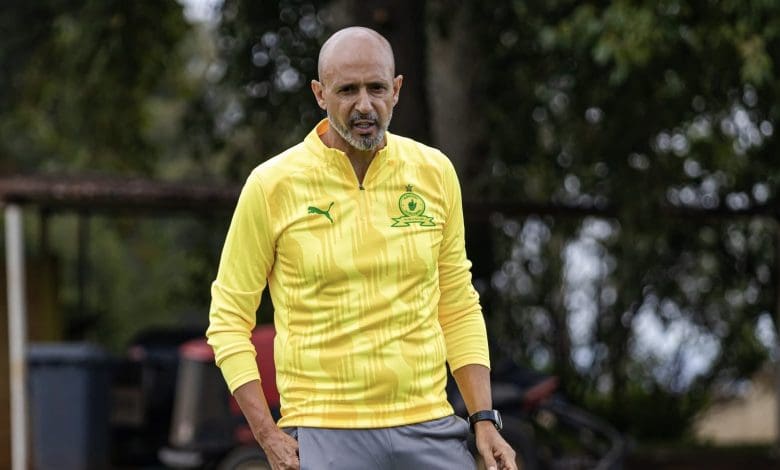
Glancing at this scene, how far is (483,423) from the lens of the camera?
3730mm

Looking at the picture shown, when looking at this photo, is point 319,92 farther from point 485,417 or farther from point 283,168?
point 485,417

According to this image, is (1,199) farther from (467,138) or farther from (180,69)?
(180,69)

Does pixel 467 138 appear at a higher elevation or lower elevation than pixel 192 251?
higher

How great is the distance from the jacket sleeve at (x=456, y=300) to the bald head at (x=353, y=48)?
0.38 m

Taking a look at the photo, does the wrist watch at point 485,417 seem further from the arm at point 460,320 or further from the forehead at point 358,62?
the forehead at point 358,62

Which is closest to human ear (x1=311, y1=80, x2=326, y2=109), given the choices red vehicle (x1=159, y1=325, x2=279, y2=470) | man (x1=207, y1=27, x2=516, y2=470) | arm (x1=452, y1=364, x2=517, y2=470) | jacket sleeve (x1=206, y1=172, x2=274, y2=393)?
man (x1=207, y1=27, x2=516, y2=470)

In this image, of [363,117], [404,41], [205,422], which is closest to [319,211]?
[363,117]

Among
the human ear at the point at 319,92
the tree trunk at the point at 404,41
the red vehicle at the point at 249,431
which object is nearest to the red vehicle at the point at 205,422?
the red vehicle at the point at 249,431

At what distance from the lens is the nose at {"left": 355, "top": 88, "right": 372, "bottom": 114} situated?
3.51m

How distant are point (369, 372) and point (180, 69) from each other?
13.9m

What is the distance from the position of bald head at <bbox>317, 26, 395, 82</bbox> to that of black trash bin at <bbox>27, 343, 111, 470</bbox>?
8.68m

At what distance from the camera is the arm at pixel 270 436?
3.50 m

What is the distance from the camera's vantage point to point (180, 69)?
17031 mm

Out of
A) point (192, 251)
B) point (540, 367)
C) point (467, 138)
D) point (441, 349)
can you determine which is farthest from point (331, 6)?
point (441, 349)
